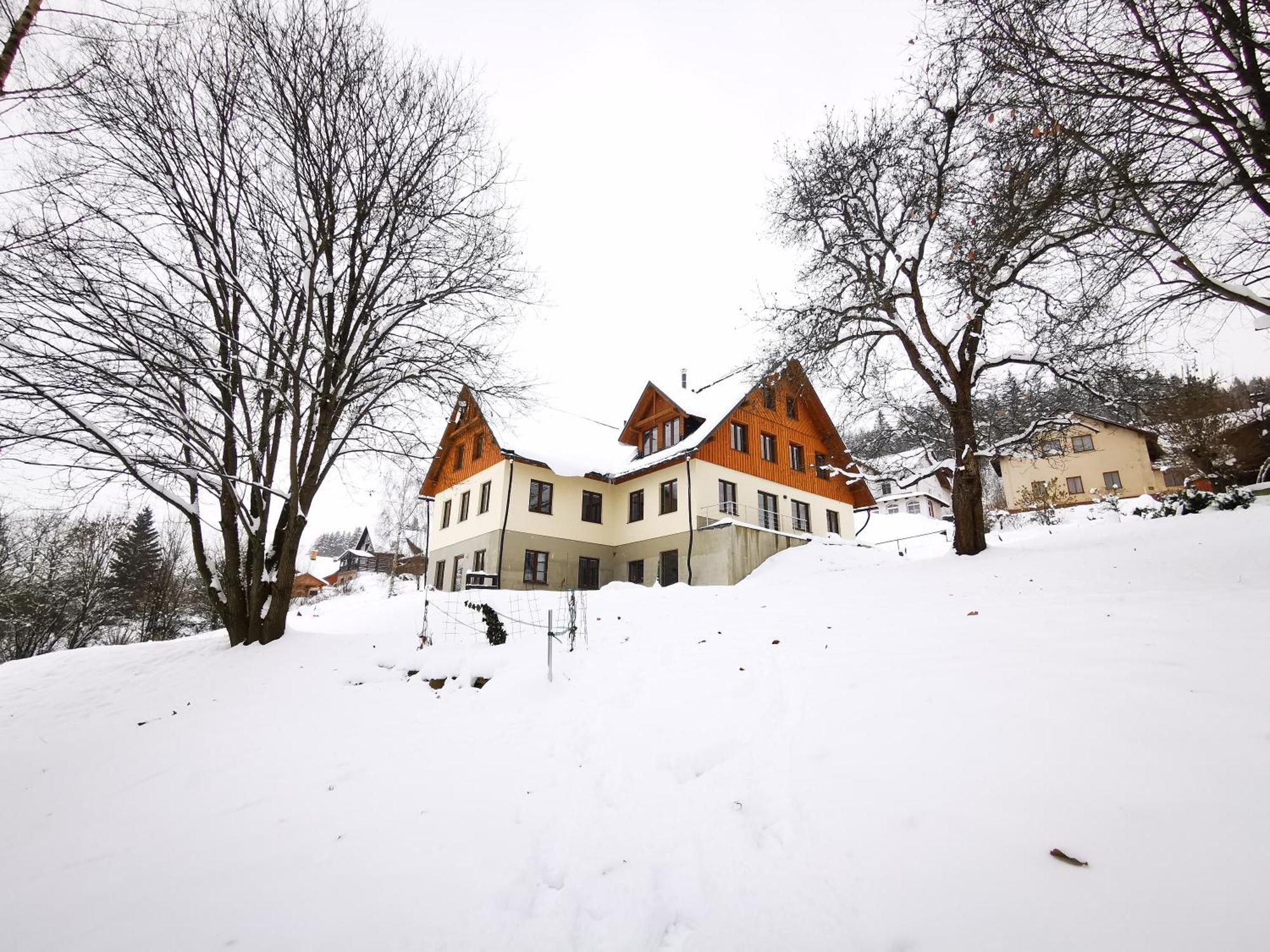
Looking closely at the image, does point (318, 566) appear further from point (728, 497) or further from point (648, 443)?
point (728, 497)

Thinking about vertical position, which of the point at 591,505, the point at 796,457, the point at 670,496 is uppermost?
the point at 796,457

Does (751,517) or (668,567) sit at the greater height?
(751,517)

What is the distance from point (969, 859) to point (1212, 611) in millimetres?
5003

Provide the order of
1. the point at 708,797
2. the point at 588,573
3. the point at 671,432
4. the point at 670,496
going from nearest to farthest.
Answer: the point at 708,797, the point at 670,496, the point at 588,573, the point at 671,432

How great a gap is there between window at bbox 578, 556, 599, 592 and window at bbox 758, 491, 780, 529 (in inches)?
276

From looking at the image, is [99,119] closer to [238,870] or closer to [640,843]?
[238,870]

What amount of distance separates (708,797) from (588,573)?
59.6 ft

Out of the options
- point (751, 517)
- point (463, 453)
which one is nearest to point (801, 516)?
point (751, 517)

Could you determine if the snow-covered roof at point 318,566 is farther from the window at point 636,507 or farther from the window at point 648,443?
the window at point 648,443

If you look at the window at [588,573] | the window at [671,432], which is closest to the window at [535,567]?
the window at [588,573]

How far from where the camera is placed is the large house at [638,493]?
64.2 feet

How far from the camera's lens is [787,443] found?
24125mm

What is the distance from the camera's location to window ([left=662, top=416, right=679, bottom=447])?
70.7ft

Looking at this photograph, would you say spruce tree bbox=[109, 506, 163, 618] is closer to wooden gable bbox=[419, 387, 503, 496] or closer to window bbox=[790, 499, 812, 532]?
wooden gable bbox=[419, 387, 503, 496]
